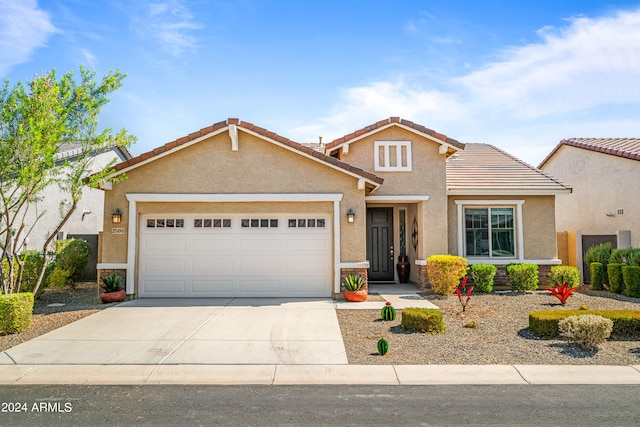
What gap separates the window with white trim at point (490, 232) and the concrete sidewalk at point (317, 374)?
25.9 ft

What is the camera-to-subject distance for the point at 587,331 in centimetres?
718

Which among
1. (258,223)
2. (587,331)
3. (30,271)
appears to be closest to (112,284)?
(30,271)

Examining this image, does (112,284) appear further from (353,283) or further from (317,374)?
(317,374)

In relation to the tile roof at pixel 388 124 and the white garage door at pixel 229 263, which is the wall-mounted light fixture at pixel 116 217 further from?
the tile roof at pixel 388 124

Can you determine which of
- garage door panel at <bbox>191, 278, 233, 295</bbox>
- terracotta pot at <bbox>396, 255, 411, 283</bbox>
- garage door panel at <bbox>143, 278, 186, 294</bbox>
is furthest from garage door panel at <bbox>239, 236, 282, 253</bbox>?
terracotta pot at <bbox>396, 255, 411, 283</bbox>

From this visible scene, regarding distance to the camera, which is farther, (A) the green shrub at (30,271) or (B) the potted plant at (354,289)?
(A) the green shrub at (30,271)

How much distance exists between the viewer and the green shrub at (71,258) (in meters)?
13.8

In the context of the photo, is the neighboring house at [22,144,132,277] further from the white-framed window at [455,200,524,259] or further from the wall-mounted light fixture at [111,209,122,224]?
the white-framed window at [455,200,524,259]

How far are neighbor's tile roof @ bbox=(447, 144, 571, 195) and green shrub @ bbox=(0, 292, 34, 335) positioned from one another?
11166 millimetres

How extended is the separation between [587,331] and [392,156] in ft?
25.9

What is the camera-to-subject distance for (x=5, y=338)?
7945 mm

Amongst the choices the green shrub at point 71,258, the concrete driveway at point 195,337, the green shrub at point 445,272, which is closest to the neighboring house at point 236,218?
the concrete driveway at point 195,337

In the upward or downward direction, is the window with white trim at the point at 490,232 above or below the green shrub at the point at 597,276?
above

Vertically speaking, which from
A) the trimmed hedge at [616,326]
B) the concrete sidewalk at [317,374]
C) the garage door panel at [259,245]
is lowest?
the concrete sidewalk at [317,374]
